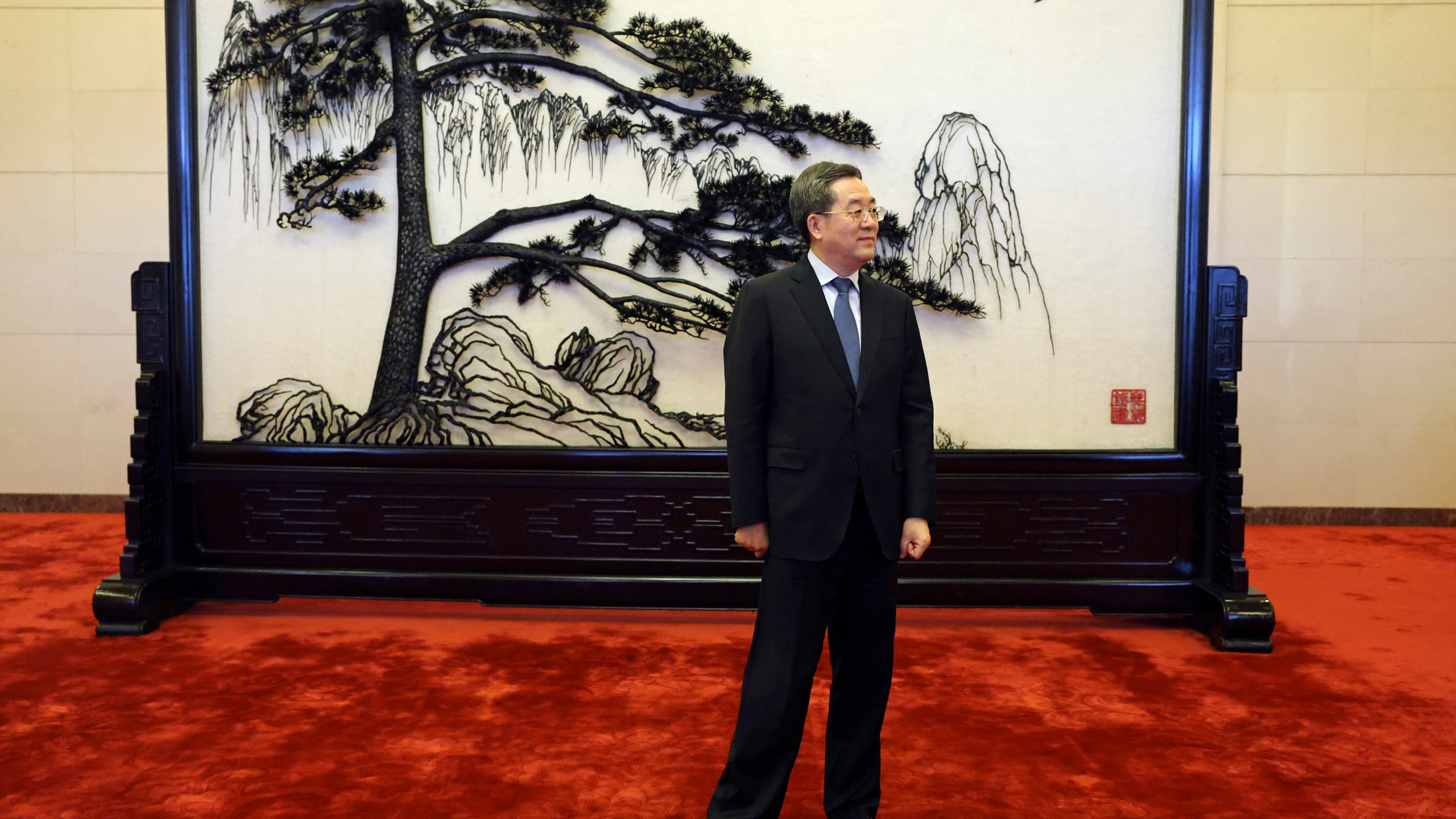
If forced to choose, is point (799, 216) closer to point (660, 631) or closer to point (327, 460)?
point (660, 631)

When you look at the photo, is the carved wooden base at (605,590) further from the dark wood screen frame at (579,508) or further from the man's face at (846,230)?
the man's face at (846,230)

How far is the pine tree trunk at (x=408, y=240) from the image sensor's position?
3846mm

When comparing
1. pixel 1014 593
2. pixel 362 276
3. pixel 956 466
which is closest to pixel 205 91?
pixel 362 276

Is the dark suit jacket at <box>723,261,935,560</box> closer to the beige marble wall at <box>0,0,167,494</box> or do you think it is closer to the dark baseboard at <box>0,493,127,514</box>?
the beige marble wall at <box>0,0,167,494</box>

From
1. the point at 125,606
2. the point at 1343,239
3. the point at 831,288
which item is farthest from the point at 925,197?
the point at 125,606

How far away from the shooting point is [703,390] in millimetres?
3877

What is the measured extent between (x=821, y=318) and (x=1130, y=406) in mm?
2121

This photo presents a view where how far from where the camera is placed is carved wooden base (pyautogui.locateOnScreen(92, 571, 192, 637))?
356cm

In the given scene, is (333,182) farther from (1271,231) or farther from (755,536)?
(1271,231)

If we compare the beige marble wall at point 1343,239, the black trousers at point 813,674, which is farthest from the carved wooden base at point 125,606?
the beige marble wall at point 1343,239

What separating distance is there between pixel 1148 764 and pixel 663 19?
286 cm

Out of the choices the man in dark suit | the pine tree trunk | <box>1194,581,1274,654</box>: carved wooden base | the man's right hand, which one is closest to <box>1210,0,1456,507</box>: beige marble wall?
<box>1194,581,1274,654</box>: carved wooden base

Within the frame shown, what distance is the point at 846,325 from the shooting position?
84.4 inches

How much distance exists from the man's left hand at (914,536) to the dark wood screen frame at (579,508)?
66.5 inches
